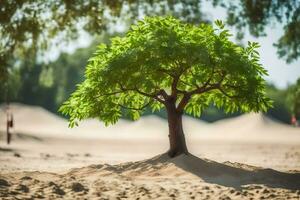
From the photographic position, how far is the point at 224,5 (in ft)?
Result: 76.1

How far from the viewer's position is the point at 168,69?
15711 mm

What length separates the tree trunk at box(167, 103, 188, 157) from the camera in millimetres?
16016

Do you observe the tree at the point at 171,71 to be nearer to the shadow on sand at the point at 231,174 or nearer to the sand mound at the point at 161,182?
the shadow on sand at the point at 231,174

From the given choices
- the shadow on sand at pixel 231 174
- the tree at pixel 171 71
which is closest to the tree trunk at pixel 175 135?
the tree at pixel 171 71

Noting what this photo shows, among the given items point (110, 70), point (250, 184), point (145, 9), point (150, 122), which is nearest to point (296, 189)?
point (250, 184)

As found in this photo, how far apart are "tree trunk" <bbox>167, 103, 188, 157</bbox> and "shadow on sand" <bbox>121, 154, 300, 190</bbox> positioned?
0.36 meters

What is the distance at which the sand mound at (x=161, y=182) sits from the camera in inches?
416

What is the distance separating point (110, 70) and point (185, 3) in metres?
12.0

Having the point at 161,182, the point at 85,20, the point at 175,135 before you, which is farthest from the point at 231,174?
the point at 85,20

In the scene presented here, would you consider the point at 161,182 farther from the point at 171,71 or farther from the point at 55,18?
the point at 55,18

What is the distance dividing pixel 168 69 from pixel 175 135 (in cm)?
234

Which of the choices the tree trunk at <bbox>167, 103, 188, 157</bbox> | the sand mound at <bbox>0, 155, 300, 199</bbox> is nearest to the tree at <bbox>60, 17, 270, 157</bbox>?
the tree trunk at <bbox>167, 103, 188, 157</bbox>

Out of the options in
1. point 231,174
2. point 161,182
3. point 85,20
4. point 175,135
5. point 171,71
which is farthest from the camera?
point 85,20

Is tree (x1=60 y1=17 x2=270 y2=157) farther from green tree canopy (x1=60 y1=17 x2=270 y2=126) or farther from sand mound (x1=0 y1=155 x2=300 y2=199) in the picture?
sand mound (x1=0 y1=155 x2=300 y2=199)
